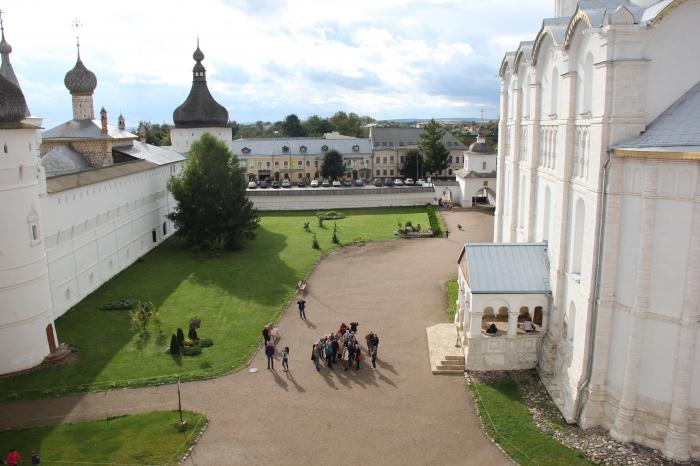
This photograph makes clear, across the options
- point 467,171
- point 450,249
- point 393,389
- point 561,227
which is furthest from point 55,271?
point 467,171

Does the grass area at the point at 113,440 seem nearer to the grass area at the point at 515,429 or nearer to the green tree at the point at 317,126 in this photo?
the grass area at the point at 515,429

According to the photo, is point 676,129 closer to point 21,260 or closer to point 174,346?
point 174,346

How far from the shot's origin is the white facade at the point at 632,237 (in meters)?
13.3

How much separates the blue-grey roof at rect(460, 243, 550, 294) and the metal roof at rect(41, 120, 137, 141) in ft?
79.0

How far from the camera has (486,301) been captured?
721 inches

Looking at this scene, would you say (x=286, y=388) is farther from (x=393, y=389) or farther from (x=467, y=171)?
(x=467, y=171)

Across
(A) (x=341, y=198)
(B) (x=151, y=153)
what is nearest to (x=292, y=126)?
(A) (x=341, y=198)

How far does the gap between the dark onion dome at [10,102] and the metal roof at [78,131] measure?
15.5 meters

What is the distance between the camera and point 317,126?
110m

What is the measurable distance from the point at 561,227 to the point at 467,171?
3401cm

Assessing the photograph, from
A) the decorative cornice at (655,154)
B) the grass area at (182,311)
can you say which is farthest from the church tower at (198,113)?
the decorative cornice at (655,154)

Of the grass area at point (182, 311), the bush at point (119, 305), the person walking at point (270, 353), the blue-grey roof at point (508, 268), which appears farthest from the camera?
the bush at point (119, 305)

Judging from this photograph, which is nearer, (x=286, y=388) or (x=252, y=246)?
(x=286, y=388)

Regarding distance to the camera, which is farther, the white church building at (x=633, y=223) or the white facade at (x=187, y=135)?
the white facade at (x=187, y=135)
